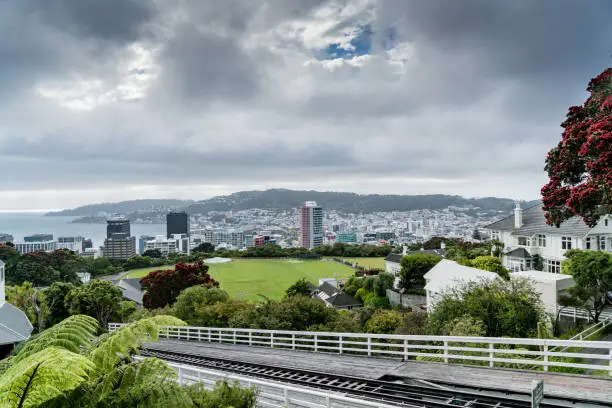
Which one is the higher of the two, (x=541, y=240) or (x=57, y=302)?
(x=541, y=240)

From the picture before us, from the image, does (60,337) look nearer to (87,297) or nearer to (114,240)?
(87,297)


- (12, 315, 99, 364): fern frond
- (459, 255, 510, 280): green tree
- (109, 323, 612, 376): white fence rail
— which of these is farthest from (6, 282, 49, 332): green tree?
(459, 255, 510, 280): green tree

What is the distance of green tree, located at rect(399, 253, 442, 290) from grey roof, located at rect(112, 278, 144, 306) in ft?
105

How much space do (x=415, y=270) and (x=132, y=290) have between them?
37.4 m

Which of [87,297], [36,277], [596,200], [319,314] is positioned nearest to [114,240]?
[36,277]

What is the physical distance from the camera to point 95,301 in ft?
107

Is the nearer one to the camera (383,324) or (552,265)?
(383,324)

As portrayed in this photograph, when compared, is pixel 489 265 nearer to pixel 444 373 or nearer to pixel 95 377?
pixel 444 373

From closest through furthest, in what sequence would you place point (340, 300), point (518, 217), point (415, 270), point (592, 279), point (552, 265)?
point (592, 279)
point (552, 265)
point (518, 217)
point (415, 270)
point (340, 300)

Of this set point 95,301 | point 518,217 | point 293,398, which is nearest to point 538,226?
point 518,217

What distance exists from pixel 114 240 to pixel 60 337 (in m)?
190

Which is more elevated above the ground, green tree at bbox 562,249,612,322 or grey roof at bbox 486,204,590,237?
grey roof at bbox 486,204,590,237

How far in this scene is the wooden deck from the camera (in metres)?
6.99

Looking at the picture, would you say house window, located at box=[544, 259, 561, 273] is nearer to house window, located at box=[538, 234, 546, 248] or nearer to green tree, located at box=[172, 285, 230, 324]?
house window, located at box=[538, 234, 546, 248]
